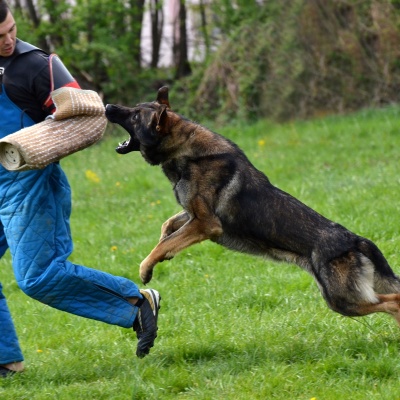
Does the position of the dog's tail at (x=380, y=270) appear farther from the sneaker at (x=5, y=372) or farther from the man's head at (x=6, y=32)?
the man's head at (x=6, y=32)

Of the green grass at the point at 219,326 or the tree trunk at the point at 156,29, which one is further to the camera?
the tree trunk at the point at 156,29

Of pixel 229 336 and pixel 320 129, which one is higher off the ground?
pixel 229 336

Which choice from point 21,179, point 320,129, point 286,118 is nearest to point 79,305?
point 21,179

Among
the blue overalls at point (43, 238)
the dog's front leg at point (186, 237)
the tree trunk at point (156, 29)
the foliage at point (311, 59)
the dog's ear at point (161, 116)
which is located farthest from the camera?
the tree trunk at point (156, 29)

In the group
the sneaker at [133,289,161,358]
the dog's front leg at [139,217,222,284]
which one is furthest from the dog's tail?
the sneaker at [133,289,161,358]

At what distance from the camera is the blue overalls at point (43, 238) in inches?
181

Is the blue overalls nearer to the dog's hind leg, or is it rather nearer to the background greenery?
the dog's hind leg

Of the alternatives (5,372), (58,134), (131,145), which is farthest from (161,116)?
(5,372)

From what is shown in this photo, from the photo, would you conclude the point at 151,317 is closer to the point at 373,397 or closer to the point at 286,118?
the point at 373,397

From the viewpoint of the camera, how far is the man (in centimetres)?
451

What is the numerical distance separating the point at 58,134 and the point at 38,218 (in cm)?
51

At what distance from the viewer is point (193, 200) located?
5.17m

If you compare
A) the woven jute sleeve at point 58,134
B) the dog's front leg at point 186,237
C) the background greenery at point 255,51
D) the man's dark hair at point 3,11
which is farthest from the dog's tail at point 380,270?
the background greenery at point 255,51

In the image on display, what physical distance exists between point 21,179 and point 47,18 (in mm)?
12232
